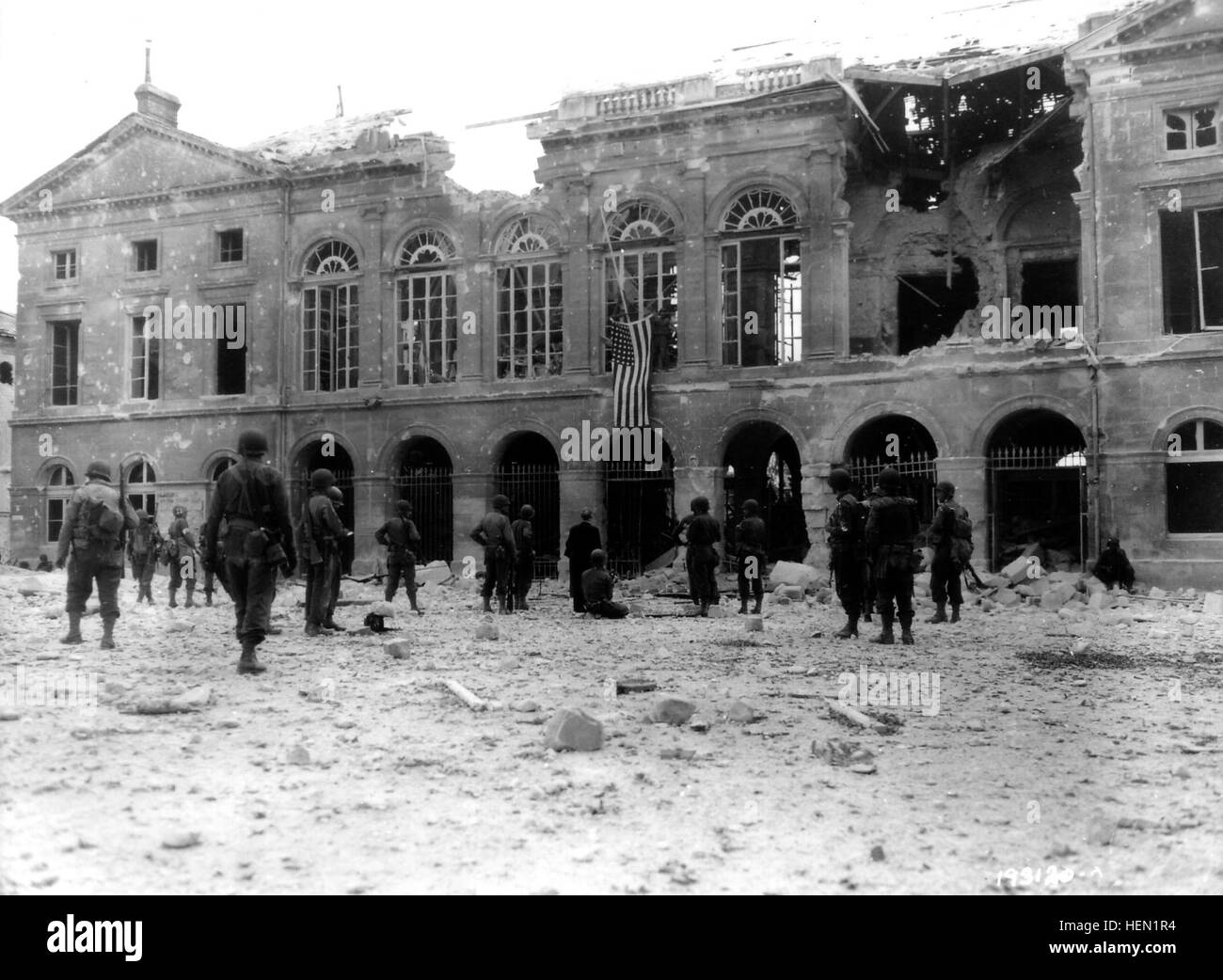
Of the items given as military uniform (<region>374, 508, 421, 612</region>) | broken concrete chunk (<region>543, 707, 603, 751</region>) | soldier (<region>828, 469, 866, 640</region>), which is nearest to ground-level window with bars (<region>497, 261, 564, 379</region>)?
military uniform (<region>374, 508, 421, 612</region>)

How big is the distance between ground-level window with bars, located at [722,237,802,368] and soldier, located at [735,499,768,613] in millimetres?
8042

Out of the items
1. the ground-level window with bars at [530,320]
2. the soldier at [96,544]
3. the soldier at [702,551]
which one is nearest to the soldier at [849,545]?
the soldier at [702,551]

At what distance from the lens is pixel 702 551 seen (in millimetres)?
13781

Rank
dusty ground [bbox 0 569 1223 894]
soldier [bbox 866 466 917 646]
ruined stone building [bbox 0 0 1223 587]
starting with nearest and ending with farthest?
dusty ground [bbox 0 569 1223 894]
soldier [bbox 866 466 917 646]
ruined stone building [bbox 0 0 1223 587]

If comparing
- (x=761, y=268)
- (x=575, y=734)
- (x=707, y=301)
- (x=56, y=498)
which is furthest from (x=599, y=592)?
(x=56, y=498)

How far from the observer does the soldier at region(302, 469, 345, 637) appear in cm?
1082

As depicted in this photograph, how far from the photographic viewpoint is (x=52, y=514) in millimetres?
26766

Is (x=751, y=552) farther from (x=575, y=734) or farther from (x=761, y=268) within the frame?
(x=761, y=268)

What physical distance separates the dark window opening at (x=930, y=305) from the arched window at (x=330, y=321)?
40.4 ft

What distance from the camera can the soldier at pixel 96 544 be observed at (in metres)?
9.22

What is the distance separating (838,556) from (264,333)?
59.2 ft

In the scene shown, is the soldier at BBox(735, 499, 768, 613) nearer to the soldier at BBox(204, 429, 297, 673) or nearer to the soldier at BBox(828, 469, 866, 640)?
the soldier at BBox(828, 469, 866, 640)

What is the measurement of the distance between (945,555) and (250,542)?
8.14 metres
